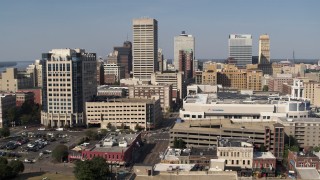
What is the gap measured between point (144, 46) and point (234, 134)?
79820 millimetres

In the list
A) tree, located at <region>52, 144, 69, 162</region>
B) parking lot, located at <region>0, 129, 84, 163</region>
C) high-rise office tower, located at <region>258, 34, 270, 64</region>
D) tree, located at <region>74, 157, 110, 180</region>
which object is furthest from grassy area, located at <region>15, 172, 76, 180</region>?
high-rise office tower, located at <region>258, 34, 270, 64</region>

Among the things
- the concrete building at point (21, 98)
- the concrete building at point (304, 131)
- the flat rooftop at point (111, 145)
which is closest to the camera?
the flat rooftop at point (111, 145)

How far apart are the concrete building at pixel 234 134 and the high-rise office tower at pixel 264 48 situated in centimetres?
14086

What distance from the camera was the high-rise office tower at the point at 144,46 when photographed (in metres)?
132

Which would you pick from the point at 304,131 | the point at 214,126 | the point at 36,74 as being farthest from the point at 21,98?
the point at 304,131

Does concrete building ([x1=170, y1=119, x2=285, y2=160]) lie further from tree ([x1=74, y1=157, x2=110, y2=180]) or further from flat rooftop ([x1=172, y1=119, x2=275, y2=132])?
tree ([x1=74, y1=157, x2=110, y2=180])

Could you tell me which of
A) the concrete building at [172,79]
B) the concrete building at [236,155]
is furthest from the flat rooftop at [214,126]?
the concrete building at [172,79]

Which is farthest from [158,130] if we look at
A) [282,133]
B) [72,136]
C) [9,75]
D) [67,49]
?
[9,75]

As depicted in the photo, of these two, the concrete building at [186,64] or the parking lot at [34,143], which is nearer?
the parking lot at [34,143]

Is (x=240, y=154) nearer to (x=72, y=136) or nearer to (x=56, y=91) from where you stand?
(x=72, y=136)

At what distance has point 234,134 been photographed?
5625cm

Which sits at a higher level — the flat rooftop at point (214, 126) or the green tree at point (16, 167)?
the flat rooftop at point (214, 126)

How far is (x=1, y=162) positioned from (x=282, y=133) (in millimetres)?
34863

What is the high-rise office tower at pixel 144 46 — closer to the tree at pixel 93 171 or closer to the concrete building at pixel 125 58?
the concrete building at pixel 125 58
